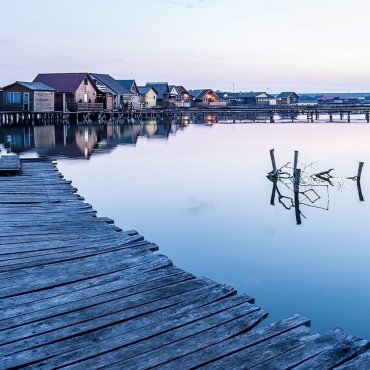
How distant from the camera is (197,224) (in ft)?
52.7

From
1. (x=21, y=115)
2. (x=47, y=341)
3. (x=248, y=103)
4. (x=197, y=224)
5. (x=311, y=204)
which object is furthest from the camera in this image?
(x=248, y=103)

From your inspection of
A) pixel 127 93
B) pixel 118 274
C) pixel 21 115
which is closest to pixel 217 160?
pixel 118 274

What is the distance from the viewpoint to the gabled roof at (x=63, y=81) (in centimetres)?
6955

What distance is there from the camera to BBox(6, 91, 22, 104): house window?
6278cm

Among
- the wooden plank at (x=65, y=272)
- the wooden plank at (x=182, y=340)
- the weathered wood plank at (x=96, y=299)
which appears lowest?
the wooden plank at (x=182, y=340)

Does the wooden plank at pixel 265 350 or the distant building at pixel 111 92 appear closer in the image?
the wooden plank at pixel 265 350

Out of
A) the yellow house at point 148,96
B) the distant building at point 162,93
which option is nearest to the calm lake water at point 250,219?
the yellow house at point 148,96

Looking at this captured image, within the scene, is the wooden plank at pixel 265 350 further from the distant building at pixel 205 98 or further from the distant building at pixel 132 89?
the distant building at pixel 205 98

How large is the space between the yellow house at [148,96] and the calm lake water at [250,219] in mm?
67520

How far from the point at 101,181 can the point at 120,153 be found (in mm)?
13472

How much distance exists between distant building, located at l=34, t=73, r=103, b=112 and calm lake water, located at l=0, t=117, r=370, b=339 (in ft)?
104

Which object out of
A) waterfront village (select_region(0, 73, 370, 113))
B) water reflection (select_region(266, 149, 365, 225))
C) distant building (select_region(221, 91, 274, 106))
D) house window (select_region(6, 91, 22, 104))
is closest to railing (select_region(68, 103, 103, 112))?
waterfront village (select_region(0, 73, 370, 113))

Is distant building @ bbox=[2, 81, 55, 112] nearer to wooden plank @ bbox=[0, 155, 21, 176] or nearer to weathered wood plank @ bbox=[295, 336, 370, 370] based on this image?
wooden plank @ bbox=[0, 155, 21, 176]

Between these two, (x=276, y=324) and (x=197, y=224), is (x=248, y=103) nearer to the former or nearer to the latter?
(x=197, y=224)
